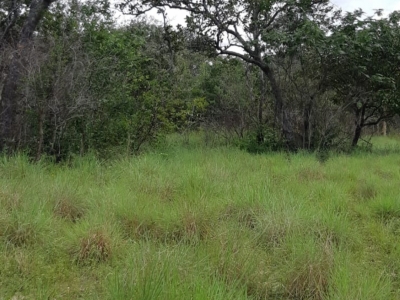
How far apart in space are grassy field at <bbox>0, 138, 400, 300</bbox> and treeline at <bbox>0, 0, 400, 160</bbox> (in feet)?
4.73

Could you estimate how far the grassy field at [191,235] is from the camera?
2537 mm

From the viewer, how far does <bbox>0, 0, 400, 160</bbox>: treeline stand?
6.48 meters

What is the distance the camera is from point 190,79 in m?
9.59

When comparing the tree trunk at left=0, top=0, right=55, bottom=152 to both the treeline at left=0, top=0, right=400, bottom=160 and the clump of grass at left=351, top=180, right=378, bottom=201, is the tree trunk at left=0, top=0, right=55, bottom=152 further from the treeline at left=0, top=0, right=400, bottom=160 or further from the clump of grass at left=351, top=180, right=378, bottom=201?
the clump of grass at left=351, top=180, right=378, bottom=201

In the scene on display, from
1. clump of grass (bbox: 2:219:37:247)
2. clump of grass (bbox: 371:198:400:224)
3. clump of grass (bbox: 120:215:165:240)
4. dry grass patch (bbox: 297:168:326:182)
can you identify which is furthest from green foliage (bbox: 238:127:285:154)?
clump of grass (bbox: 2:219:37:247)

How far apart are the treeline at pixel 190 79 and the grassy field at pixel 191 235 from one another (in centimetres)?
144

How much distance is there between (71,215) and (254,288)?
2.13 m

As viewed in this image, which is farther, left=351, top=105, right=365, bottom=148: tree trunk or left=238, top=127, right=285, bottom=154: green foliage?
left=351, top=105, right=365, bottom=148: tree trunk

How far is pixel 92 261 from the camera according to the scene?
9.71 feet

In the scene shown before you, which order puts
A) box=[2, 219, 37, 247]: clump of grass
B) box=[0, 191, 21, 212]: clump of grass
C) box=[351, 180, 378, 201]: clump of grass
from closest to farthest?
box=[2, 219, 37, 247]: clump of grass
box=[0, 191, 21, 212]: clump of grass
box=[351, 180, 378, 201]: clump of grass

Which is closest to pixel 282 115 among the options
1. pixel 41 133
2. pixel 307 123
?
pixel 307 123

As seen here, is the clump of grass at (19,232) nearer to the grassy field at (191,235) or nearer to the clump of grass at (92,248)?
the grassy field at (191,235)

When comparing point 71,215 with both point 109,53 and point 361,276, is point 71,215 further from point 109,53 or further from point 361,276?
point 109,53

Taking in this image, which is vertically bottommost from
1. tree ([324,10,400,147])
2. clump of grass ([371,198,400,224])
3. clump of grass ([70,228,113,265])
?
clump of grass ([70,228,113,265])
